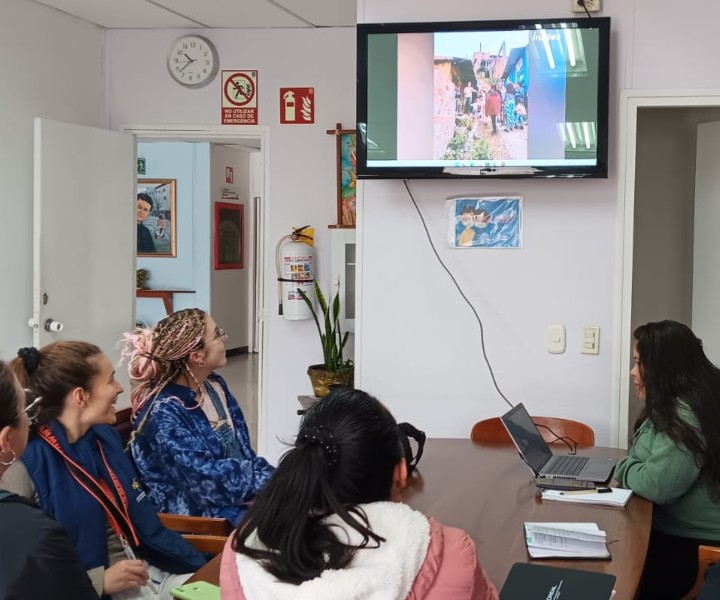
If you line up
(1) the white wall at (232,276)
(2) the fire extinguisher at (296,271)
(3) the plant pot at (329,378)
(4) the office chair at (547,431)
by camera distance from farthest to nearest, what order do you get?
(1) the white wall at (232,276) → (2) the fire extinguisher at (296,271) → (3) the plant pot at (329,378) → (4) the office chair at (547,431)

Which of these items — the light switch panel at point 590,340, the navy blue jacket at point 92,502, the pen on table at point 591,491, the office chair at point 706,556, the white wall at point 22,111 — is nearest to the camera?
the navy blue jacket at point 92,502

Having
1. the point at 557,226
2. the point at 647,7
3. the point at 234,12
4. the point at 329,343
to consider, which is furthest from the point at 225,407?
the point at 234,12

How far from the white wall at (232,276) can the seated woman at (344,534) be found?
9.16 meters

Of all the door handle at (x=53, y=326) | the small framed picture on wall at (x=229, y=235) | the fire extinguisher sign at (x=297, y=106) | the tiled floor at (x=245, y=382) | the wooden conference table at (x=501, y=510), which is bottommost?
the tiled floor at (x=245, y=382)

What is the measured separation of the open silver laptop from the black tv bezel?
42.4 inches

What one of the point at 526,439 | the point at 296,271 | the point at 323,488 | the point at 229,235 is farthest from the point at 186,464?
the point at 229,235

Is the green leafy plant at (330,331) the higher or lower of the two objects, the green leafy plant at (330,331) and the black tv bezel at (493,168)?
the lower

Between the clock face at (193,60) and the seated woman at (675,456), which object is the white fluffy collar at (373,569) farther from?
the clock face at (193,60)

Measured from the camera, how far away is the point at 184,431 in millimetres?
2869

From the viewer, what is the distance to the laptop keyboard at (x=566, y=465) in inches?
118

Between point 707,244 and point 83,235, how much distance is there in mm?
3370

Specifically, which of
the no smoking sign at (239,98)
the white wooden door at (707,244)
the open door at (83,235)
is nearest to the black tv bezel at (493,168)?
the white wooden door at (707,244)

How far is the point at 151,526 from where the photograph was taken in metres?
2.56

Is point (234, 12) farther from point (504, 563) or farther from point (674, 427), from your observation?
point (504, 563)
